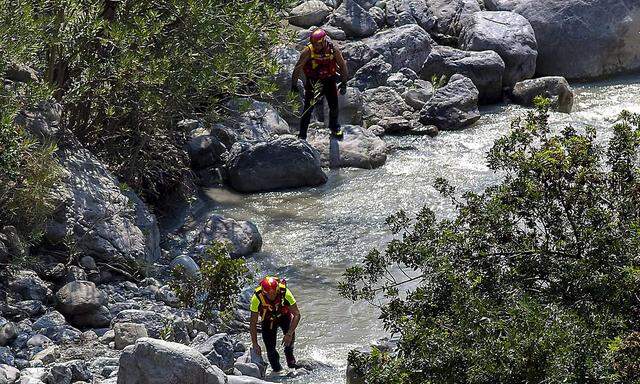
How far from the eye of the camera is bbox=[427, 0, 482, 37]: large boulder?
70.3ft

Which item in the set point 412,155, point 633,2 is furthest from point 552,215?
point 633,2

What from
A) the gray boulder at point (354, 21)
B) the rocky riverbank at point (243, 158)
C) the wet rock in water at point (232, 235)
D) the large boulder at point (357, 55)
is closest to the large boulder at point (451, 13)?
the rocky riverbank at point (243, 158)

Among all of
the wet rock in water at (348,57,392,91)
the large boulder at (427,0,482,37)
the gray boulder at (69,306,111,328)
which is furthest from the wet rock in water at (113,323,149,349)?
the large boulder at (427,0,482,37)

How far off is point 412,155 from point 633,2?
6.30m

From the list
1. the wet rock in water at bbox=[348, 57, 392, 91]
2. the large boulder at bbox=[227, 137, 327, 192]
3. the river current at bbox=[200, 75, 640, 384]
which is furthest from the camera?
the wet rock in water at bbox=[348, 57, 392, 91]

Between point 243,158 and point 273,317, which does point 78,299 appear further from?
point 243,158

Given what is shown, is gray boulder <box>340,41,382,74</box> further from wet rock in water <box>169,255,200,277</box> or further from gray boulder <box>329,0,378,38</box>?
wet rock in water <box>169,255,200,277</box>

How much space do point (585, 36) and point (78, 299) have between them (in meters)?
11.9

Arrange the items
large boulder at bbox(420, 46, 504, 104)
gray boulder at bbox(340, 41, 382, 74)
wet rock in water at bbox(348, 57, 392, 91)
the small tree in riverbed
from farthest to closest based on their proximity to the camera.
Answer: gray boulder at bbox(340, 41, 382, 74) → large boulder at bbox(420, 46, 504, 104) → wet rock in water at bbox(348, 57, 392, 91) → the small tree in riverbed

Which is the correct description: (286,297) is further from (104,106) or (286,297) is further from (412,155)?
(412,155)

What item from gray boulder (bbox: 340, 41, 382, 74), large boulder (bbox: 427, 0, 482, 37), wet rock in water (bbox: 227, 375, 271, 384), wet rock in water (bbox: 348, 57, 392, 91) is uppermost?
large boulder (bbox: 427, 0, 482, 37)

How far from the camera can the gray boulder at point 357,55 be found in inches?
784

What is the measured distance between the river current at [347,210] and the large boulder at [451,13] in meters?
2.43

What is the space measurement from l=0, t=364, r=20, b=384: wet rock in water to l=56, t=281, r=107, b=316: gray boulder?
1988 millimetres
